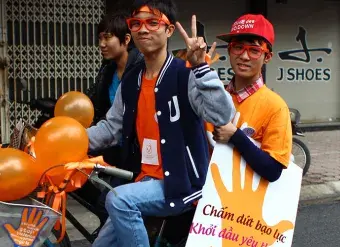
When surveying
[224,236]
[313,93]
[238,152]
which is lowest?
[313,93]

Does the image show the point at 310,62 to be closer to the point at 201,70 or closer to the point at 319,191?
the point at 319,191

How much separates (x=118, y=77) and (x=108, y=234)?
1.48 meters

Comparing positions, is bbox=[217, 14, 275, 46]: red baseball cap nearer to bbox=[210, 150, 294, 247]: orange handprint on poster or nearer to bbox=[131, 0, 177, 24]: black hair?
bbox=[131, 0, 177, 24]: black hair

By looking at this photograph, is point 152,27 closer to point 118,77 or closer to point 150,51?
point 150,51

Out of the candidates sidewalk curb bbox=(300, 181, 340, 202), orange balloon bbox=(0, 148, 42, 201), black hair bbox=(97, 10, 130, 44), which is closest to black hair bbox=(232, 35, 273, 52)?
orange balloon bbox=(0, 148, 42, 201)

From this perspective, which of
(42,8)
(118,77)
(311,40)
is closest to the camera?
(118,77)

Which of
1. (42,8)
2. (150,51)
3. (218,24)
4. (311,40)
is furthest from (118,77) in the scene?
(311,40)

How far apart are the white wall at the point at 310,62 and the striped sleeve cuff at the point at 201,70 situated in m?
8.50

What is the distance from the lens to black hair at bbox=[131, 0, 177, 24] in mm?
2670

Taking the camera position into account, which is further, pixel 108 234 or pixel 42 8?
pixel 42 8

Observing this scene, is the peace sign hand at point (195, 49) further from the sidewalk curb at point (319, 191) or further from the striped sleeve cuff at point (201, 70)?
the sidewalk curb at point (319, 191)

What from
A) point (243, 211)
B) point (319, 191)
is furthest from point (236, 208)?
point (319, 191)

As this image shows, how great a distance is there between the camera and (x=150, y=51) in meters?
2.70

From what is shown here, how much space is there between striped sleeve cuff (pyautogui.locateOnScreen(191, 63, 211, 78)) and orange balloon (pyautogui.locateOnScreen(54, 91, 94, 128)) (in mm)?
859
